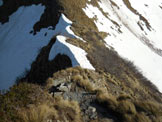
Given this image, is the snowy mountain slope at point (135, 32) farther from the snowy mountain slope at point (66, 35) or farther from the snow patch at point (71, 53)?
the snow patch at point (71, 53)

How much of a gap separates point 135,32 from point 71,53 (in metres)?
25.1

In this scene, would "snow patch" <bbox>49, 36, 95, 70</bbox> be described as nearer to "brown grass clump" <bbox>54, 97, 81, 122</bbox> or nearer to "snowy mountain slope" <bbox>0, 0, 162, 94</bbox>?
"snowy mountain slope" <bbox>0, 0, 162, 94</bbox>

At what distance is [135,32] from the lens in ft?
114

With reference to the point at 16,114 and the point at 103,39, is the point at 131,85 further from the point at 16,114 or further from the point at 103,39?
the point at 16,114

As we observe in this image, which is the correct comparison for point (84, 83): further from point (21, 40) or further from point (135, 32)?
point (135, 32)

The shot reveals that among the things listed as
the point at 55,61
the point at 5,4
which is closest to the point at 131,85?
the point at 55,61

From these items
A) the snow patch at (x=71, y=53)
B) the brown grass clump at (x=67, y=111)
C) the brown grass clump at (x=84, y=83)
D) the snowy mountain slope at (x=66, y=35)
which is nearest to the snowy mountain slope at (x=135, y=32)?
the snowy mountain slope at (x=66, y=35)

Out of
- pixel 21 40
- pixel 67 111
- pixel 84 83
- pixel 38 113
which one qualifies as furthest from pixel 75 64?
pixel 21 40

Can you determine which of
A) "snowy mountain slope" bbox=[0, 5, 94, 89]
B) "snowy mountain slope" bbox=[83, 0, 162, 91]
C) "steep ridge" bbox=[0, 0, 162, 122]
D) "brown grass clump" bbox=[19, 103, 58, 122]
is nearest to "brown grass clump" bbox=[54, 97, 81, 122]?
"steep ridge" bbox=[0, 0, 162, 122]

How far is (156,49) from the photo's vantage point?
33.9 m

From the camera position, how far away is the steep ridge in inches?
238

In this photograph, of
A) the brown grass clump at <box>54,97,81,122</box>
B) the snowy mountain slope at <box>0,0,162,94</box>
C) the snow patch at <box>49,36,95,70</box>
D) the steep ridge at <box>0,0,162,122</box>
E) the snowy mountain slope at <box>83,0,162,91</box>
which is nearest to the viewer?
the brown grass clump at <box>54,97,81,122</box>

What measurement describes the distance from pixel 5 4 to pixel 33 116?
26641 millimetres

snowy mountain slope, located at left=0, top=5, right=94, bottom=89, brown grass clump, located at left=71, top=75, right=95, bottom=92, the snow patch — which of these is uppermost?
brown grass clump, located at left=71, top=75, right=95, bottom=92
